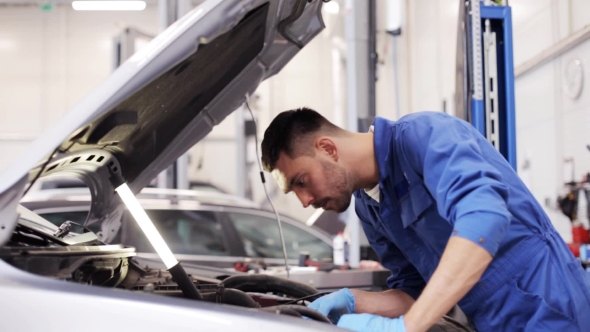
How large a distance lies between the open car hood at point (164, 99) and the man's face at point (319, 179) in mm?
407

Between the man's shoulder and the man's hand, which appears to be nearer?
the man's hand

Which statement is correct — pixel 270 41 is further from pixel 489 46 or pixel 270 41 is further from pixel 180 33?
pixel 489 46

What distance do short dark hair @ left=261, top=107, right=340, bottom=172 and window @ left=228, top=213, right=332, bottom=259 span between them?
3.61 metres

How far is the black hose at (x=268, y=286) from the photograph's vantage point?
2.37 meters

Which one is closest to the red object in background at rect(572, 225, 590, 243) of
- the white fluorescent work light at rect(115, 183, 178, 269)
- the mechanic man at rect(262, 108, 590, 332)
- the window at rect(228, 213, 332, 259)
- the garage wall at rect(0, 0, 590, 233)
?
the garage wall at rect(0, 0, 590, 233)

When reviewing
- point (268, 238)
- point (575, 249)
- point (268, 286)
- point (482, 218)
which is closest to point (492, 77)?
point (268, 286)

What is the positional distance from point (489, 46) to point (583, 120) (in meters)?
1.96

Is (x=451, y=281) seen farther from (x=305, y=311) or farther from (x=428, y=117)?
(x=428, y=117)

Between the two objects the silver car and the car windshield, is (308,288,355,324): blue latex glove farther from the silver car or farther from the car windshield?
the car windshield

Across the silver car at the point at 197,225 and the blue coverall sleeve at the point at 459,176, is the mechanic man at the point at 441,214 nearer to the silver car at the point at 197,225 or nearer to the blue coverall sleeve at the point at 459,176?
the blue coverall sleeve at the point at 459,176

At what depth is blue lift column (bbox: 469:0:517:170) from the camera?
9.49 ft

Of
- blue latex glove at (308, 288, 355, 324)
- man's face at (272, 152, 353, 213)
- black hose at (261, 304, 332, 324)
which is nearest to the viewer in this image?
black hose at (261, 304, 332, 324)

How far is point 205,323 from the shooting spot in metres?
1.17

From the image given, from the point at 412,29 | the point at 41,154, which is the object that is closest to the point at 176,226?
the point at 41,154
